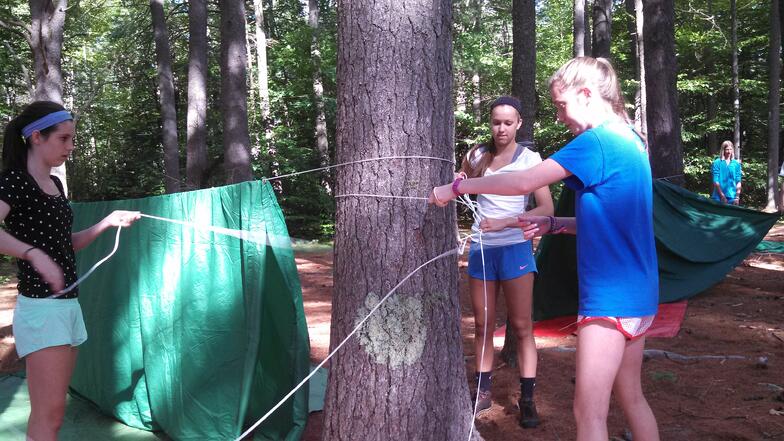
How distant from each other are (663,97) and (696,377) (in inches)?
156

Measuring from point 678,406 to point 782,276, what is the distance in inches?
208

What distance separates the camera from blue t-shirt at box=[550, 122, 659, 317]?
200cm

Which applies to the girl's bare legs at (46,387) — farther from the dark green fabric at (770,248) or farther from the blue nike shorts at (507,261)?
the dark green fabric at (770,248)

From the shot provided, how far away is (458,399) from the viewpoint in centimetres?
257

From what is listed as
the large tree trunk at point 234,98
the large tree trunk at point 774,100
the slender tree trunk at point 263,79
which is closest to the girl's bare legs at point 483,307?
the large tree trunk at point 234,98

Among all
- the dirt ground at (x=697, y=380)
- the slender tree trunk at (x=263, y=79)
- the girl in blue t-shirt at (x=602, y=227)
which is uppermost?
the slender tree trunk at (x=263, y=79)

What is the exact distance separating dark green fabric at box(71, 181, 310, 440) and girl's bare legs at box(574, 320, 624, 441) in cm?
152

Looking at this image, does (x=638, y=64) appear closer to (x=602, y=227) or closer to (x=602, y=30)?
(x=602, y=30)

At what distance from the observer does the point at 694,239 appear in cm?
621

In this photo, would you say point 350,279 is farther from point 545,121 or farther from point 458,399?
point 545,121

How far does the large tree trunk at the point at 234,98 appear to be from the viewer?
1014cm

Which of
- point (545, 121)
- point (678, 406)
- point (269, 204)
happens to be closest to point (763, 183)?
point (545, 121)

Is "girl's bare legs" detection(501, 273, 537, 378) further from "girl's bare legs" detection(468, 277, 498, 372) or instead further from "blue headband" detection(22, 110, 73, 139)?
"blue headband" detection(22, 110, 73, 139)

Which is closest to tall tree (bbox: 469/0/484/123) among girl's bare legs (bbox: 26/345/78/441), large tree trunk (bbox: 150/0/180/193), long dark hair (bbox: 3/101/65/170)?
large tree trunk (bbox: 150/0/180/193)
